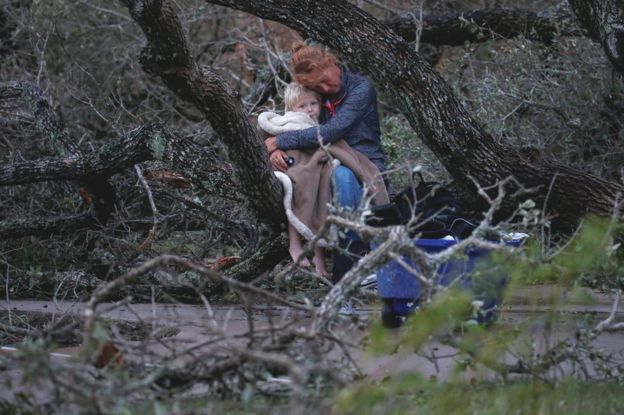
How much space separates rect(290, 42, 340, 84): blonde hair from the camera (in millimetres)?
6809

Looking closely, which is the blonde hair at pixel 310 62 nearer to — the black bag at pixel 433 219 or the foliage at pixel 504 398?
the black bag at pixel 433 219

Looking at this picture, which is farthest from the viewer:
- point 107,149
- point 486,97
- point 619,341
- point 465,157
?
point 486,97

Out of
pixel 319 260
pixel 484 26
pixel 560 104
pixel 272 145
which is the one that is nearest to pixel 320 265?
pixel 319 260

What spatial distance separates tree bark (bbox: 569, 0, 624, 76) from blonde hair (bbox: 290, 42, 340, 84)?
5.58 ft

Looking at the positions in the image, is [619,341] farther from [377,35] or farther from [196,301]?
[196,301]

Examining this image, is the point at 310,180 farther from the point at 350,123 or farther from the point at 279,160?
the point at 350,123

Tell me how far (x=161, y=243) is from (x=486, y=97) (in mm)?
3021

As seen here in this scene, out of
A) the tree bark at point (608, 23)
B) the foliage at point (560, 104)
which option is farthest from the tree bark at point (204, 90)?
the foliage at point (560, 104)

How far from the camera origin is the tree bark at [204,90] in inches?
223

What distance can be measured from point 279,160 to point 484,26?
337 cm

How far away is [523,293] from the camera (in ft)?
23.7

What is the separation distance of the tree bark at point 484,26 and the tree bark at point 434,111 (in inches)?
97.4

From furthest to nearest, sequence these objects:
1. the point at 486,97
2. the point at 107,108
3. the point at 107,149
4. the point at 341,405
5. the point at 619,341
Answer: the point at 107,108 → the point at 486,97 → the point at 107,149 → the point at 619,341 → the point at 341,405

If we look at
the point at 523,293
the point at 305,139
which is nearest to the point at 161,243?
the point at 305,139
